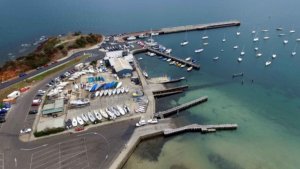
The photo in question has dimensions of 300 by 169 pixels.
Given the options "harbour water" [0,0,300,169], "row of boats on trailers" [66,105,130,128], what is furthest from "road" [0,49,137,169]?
"harbour water" [0,0,300,169]

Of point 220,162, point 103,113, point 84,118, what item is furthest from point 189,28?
point 220,162

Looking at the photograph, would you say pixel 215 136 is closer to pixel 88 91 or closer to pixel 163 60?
pixel 88 91

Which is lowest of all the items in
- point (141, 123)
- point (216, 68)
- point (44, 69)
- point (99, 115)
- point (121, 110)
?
point (216, 68)

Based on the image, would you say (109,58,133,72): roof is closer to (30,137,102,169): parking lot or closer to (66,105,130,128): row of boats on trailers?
(66,105,130,128): row of boats on trailers

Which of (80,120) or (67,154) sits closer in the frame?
(67,154)

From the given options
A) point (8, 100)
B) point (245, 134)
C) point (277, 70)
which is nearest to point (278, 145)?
point (245, 134)

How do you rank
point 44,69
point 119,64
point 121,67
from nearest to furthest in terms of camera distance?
point 121,67 < point 119,64 < point 44,69

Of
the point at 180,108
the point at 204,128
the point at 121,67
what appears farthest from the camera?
the point at 121,67

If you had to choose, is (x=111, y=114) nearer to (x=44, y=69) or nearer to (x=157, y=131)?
(x=157, y=131)
